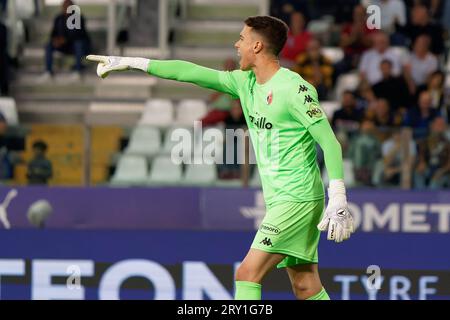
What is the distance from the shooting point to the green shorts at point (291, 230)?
8031 millimetres

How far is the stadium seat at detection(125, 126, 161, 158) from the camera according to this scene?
13.7 m

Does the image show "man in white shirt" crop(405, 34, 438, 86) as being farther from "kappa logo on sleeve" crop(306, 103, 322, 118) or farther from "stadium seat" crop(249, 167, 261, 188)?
"kappa logo on sleeve" crop(306, 103, 322, 118)

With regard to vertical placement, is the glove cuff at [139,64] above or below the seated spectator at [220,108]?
above

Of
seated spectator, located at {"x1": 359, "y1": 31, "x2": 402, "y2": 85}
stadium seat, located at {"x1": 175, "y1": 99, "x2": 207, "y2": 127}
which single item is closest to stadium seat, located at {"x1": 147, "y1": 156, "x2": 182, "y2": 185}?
stadium seat, located at {"x1": 175, "y1": 99, "x2": 207, "y2": 127}

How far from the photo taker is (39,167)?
1352 cm

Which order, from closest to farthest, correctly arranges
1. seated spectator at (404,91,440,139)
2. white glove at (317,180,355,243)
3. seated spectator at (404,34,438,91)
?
white glove at (317,180,355,243)
seated spectator at (404,91,440,139)
seated spectator at (404,34,438,91)

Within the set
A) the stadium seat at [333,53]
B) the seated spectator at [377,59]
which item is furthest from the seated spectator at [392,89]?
the stadium seat at [333,53]

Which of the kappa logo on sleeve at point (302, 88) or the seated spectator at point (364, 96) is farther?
the seated spectator at point (364, 96)

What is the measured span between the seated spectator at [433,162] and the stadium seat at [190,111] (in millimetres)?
2898

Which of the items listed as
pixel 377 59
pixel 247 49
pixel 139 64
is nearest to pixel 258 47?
pixel 247 49

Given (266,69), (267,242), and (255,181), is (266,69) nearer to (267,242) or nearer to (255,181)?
(267,242)

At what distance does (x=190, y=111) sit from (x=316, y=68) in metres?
1.49

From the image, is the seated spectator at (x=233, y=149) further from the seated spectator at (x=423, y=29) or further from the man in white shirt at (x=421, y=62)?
the seated spectator at (x=423, y=29)

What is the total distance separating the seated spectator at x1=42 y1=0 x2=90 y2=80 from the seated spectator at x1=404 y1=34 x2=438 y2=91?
3.73 metres
